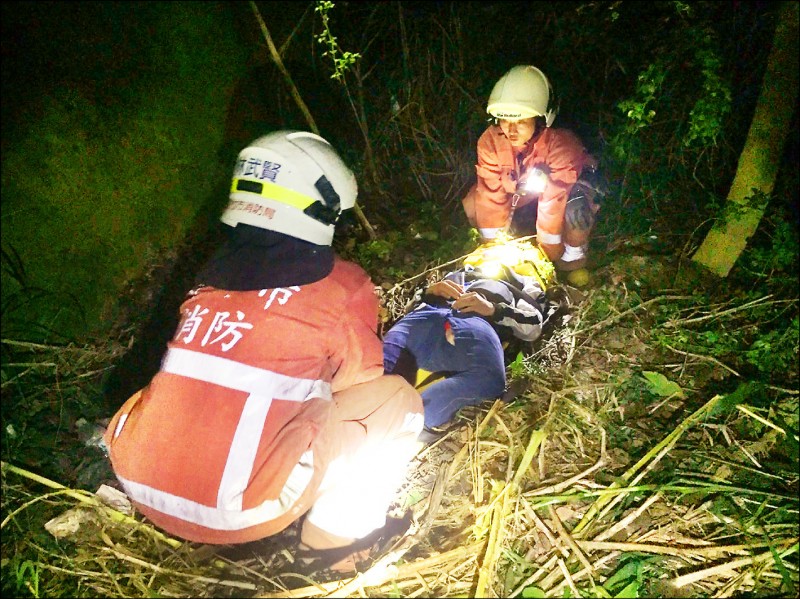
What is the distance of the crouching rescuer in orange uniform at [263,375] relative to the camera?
1.94m

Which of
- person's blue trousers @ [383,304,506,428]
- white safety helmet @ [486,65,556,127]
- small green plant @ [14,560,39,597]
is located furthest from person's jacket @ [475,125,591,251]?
small green plant @ [14,560,39,597]

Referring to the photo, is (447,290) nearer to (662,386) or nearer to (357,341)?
(357,341)

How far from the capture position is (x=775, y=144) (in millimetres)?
3340

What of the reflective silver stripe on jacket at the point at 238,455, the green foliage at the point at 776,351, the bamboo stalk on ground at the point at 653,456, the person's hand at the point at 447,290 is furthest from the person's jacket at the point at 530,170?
the reflective silver stripe on jacket at the point at 238,455

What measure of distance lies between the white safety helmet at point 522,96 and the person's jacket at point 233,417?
8.80 ft

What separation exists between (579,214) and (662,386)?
1.53m

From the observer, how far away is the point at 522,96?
4016 mm

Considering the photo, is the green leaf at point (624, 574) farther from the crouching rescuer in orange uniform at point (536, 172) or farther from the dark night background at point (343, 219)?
the crouching rescuer in orange uniform at point (536, 172)

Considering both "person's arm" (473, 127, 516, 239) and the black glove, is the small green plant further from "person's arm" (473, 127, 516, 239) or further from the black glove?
the black glove

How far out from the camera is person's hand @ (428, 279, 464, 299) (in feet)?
11.0

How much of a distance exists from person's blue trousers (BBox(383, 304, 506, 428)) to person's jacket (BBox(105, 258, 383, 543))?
3.26 feet

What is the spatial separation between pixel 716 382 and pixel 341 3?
5.34 metres

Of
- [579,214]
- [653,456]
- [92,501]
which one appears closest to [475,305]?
[653,456]

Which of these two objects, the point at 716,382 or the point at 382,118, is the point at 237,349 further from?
the point at 382,118
